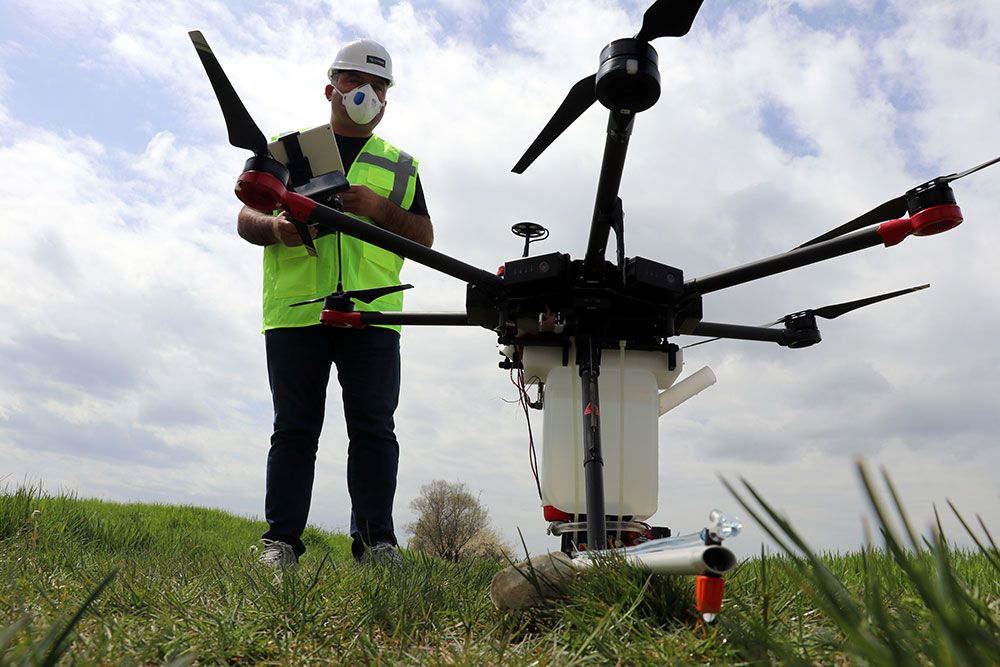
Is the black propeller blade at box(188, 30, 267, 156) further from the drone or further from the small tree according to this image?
the small tree

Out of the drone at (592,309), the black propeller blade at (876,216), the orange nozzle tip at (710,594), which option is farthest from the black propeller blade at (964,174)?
the orange nozzle tip at (710,594)

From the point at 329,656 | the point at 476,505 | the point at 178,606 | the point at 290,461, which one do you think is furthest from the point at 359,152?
the point at 476,505

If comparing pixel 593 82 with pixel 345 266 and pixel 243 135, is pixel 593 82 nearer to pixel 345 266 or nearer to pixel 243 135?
pixel 243 135

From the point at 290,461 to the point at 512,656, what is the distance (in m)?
2.62

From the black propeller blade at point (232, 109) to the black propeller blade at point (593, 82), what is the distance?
1.02 meters

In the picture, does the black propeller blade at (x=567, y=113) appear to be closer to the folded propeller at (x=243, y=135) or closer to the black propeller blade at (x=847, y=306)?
the folded propeller at (x=243, y=135)

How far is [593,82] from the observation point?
277 cm

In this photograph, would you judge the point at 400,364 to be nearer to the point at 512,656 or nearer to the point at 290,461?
the point at 290,461

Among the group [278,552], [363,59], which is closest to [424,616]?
[278,552]

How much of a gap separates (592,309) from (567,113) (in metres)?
0.73

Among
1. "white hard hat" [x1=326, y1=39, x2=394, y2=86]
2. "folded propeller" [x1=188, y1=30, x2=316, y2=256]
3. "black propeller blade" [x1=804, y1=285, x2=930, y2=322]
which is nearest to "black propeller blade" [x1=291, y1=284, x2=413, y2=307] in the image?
"folded propeller" [x1=188, y1=30, x2=316, y2=256]

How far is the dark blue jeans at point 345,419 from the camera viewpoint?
4.02m

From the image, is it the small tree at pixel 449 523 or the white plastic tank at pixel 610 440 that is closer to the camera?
the white plastic tank at pixel 610 440

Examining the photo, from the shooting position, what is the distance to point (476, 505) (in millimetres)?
8383
